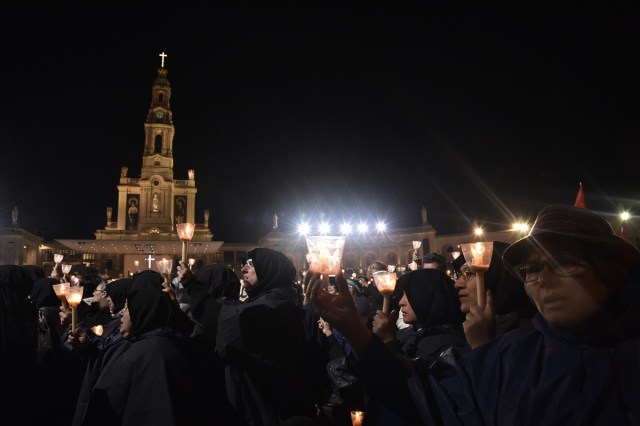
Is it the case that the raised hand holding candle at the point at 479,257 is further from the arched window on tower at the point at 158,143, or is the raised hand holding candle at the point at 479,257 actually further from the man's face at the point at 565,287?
the arched window on tower at the point at 158,143

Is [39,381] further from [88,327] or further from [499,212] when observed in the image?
[499,212]

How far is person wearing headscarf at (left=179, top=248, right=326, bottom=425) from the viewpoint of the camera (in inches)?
129

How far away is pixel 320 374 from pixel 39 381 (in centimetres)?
290

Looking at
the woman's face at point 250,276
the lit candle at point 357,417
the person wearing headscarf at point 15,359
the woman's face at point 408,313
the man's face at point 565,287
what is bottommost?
the lit candle at point 357,417

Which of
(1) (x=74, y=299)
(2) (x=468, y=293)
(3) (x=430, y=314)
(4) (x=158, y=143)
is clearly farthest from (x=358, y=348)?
(4) (x=158, y=143)

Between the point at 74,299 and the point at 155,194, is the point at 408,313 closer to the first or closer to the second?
the point at 74,299

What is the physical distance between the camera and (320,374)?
402 cm

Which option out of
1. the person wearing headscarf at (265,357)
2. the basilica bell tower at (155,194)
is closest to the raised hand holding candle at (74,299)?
the person wearing headscarf at (265,357)

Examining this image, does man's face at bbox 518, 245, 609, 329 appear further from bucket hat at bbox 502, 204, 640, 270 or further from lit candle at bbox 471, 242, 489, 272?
lit candle at bbox 471, 242, 489, 272

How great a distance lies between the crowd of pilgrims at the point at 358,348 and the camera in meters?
1.49

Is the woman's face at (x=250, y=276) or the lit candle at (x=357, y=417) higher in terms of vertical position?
the woman's face at (x=250, y=276)

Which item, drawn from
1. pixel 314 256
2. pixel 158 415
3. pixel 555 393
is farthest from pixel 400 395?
pixel 158 415

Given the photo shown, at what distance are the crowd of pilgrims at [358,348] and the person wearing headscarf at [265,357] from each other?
0.01m

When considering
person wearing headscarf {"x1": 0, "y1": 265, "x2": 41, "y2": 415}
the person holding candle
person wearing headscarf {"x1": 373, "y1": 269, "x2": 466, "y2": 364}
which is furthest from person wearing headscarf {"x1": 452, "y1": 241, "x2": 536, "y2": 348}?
person wearing headscarf {"x1": 0, "y1": 265, "x2": 41, "y2": 415}
